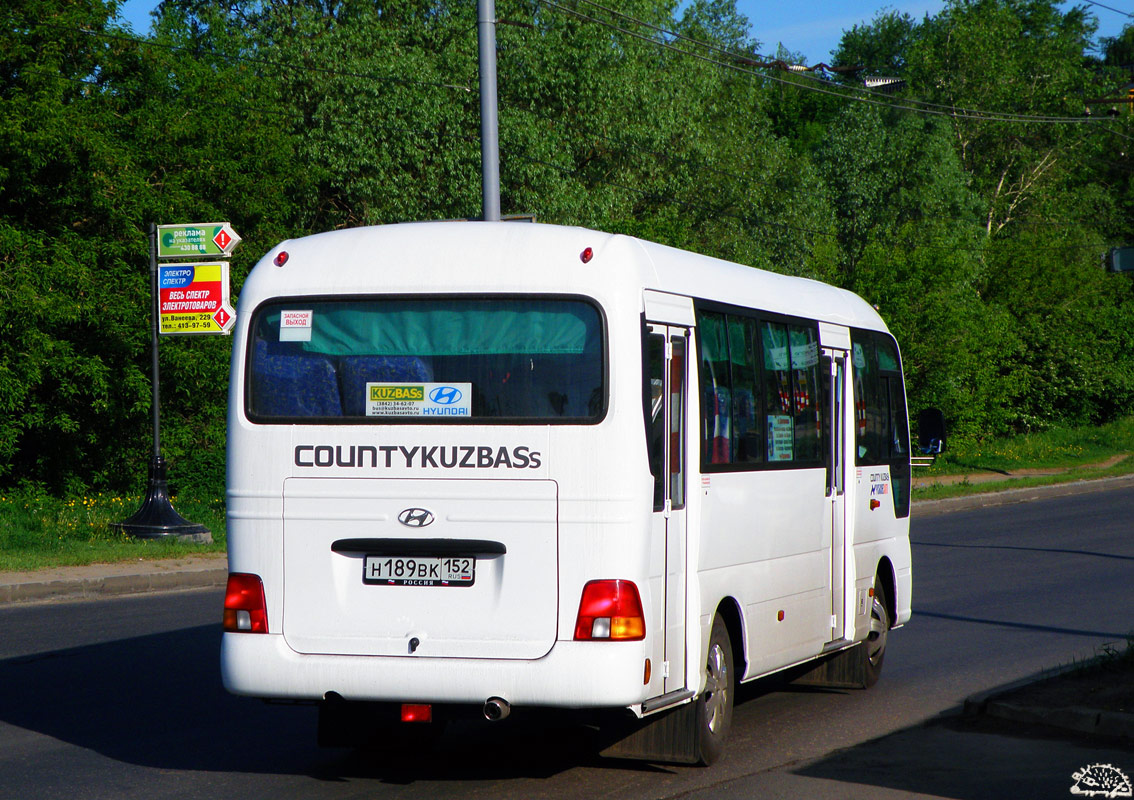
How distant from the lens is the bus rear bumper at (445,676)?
6492 millimetres

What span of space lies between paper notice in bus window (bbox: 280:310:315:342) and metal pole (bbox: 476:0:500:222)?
22.7 feet

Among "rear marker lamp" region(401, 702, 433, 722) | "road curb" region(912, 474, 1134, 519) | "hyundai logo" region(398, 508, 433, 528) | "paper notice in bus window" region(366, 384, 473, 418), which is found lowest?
"road curb" region(912, 474, 1134, 519)

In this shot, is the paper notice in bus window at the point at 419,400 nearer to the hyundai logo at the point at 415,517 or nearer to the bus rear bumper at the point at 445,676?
the hyundai logo at the point at 415,517

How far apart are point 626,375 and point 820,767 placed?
7.65ft

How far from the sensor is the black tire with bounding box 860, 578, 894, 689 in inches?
397

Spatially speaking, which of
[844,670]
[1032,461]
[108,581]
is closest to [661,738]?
[844,670]

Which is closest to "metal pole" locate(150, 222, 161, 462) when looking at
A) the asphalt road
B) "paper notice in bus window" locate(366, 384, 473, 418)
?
the asphalt road

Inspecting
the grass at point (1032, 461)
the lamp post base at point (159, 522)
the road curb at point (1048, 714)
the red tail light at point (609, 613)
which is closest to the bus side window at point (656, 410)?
the red tail light at point (609, 613)

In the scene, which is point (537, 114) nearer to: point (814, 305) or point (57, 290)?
point (57, 290)

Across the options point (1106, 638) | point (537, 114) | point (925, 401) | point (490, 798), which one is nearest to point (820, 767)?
point (490, 798)

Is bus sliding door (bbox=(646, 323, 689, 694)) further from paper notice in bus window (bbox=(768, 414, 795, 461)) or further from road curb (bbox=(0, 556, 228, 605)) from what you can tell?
road curb (bbox=(0, 556, 228, 605))

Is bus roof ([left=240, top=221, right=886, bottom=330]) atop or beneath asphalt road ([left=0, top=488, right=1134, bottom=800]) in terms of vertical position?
atop

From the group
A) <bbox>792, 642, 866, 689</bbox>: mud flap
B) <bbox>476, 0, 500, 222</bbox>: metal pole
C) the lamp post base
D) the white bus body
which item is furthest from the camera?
the lamp post base

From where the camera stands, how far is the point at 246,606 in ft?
22.9
